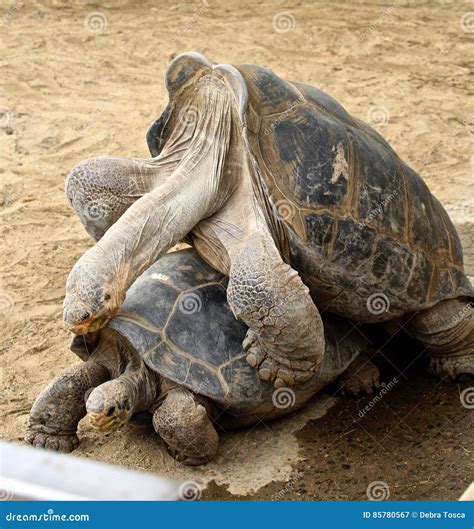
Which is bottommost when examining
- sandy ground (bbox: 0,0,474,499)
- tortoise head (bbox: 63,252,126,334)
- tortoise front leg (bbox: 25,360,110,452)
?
sandy ground (bbox: 0,0,474,499)

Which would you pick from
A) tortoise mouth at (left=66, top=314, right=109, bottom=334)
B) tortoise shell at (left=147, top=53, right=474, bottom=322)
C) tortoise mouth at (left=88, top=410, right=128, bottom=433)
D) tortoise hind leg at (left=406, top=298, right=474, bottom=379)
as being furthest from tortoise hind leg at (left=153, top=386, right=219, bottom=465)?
tortoise hind leg at (left=406, top=298, right=474, bottom=379)

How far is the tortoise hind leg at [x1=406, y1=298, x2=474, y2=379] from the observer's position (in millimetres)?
4676

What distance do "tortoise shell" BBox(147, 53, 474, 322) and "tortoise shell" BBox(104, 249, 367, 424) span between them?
41 cm

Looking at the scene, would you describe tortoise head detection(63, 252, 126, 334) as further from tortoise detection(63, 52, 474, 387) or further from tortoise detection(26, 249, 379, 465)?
tortoise detection(26, 249, 379, 465)

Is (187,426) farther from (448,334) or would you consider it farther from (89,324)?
(448,334)

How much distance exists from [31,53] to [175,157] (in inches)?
231

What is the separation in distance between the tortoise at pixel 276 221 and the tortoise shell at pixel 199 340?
114 mm

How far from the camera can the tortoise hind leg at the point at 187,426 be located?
4.10 m

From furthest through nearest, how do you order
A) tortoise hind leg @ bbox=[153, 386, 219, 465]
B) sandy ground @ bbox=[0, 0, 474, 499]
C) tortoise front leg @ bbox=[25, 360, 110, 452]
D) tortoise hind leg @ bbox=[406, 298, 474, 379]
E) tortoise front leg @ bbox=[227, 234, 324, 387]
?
1. tortoise hind leg @ bbox=[406, 298, 474, 379]
2. tortoise front leg @ bbox=[25, 360, 110, 452]
3. sandy ground @ bbox=[0, 0, 474, 499]
4. tortoise hind leg @ bbox=[153, 386, 219, 465]
5. tortoise front leg @ bbox=[227, 234, 324, 387]

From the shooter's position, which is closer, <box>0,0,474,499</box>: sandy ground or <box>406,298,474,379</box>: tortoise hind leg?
<box>0,0,474,499</box>: sandy ground

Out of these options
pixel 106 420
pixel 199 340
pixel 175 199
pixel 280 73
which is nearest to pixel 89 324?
pixel 106 420

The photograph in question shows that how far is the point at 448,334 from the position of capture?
15.5 ft

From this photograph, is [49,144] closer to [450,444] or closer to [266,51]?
[266,51]

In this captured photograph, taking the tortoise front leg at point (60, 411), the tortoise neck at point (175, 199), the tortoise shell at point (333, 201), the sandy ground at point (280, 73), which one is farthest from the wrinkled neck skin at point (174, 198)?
the sandy ground at point (280, 73)
